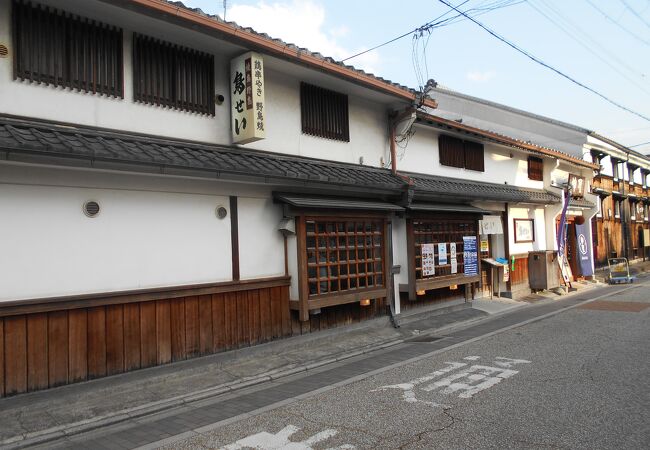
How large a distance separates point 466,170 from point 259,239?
368 inches

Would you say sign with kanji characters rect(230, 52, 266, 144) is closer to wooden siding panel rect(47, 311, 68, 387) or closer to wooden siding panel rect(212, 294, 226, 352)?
wooden siding panel rect(212, 294, 226, 352)

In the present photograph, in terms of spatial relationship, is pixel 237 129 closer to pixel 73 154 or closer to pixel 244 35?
pixel 244 35

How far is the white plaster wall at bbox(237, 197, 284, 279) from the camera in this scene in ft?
29.6

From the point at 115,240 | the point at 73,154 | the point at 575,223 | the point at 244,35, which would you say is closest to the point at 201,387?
the point at 115,240

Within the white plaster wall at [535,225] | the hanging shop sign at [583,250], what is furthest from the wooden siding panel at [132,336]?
the hanging shop sign at [583,250]

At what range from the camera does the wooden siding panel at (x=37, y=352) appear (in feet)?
20.4

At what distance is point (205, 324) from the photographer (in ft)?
27.0

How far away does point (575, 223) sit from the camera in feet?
73.5

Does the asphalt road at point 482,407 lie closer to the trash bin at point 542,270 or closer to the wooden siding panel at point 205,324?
the wooden siding panel at point 205,324

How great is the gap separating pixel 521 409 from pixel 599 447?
1266 mm

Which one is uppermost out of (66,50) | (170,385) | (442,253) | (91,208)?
(66,50)

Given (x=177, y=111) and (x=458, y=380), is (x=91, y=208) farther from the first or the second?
(x=458, y=380)

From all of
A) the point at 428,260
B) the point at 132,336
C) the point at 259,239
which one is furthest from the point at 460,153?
the point at 132,336

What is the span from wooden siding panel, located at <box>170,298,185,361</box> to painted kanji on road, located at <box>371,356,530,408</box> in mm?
3379
